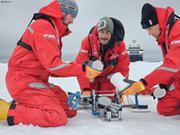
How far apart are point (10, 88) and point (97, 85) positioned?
141 centimetres

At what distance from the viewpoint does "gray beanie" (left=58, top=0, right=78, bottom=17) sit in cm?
282

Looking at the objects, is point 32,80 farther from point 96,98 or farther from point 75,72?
point 96,98

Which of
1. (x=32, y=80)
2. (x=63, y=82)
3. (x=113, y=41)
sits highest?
(x=113, y=41)

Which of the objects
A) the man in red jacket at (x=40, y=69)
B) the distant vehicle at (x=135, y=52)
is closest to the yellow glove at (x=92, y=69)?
the man in red jacket at (x=40, y=69)

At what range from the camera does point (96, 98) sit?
3043mm

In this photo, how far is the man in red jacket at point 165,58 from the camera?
261cm

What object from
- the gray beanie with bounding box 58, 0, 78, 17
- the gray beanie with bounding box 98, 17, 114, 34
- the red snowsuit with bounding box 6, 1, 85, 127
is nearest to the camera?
the red snowsuit with bounding box 6, 1, 85, 127

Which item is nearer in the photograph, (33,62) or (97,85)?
(33,62)

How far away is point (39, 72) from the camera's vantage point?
108 inches

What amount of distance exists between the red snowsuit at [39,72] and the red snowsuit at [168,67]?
1.95 feet

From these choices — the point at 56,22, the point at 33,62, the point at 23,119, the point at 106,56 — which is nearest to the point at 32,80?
the point at 33,62

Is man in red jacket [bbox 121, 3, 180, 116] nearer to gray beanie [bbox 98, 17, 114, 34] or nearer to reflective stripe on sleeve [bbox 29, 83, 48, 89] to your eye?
gray beanie [bbox 98, 17, 114, 34]

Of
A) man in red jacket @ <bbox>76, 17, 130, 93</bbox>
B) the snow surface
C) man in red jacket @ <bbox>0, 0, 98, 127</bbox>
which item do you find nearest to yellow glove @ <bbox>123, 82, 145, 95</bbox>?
Result: the snow surface

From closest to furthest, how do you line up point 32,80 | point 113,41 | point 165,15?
1. point 32,80
2. point 165,15
3. point 113,41
